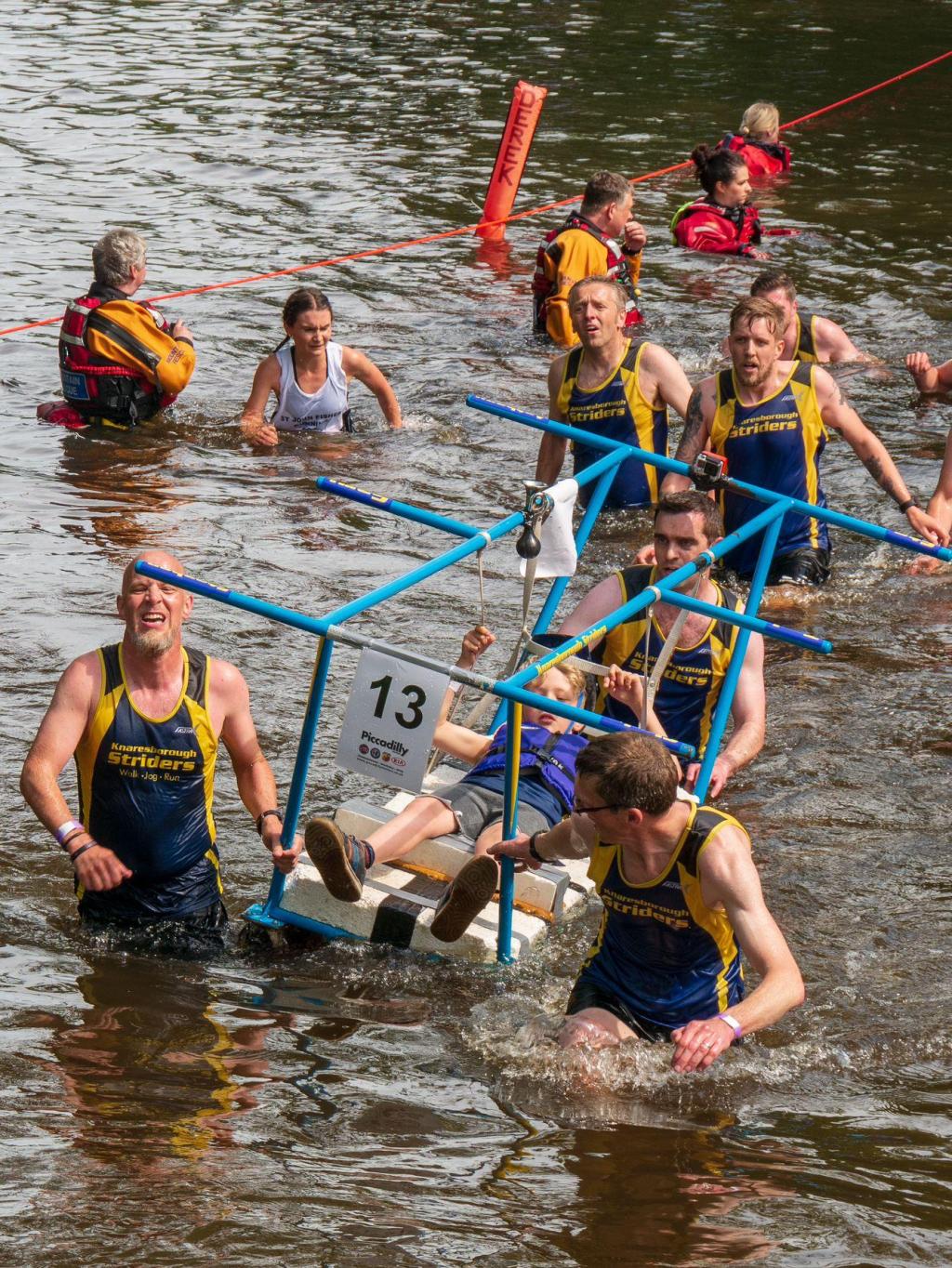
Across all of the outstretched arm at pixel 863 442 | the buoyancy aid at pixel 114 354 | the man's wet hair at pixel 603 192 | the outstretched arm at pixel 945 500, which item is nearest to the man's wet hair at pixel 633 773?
the outstretched arm at pixel 863 442

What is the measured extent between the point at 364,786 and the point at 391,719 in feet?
7.30

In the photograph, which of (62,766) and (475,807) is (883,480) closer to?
(475,807)

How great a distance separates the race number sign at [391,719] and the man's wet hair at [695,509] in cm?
185

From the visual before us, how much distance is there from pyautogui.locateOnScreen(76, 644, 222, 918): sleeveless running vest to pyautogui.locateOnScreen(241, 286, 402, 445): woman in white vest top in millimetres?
5697

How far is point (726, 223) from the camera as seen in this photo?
16469mm

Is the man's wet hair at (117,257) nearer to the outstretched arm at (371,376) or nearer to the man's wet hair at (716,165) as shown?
the outstretched arm at (371,376)

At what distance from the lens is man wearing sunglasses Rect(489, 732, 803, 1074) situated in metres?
4.92

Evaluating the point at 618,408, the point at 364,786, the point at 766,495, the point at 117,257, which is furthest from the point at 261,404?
the point at 766,495

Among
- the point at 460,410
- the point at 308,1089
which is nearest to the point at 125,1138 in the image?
the point at 308,1089

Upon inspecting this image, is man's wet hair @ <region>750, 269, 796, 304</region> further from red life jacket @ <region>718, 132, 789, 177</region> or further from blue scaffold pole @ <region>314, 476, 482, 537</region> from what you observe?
red life jacket @ <region>718, 132, 789, 177</region>

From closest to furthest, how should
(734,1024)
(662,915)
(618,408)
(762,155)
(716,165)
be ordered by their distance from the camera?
(734,1024) → (662,915) → (618,408) → (716,165) → (762,155)

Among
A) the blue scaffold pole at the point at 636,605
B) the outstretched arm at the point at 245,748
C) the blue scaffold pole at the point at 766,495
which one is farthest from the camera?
the blue scaffold pole at the point at 766,495

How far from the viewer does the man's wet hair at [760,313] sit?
8.80 m

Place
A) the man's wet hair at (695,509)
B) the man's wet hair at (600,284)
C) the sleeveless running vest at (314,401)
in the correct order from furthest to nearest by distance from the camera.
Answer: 1. the sleeveless running vest at (314,401)
2. the man's wet hair at (600,284)
3. the man's wet hair at (695,509)
